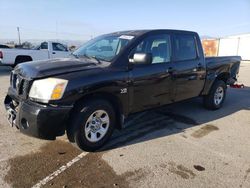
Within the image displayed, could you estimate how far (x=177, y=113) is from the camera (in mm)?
5957

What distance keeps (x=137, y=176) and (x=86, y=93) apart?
1295 mm

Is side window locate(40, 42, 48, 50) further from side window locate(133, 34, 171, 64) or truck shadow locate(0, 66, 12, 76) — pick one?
side window locate(133, 34, 171, 64)

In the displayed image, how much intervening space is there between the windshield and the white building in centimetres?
3020

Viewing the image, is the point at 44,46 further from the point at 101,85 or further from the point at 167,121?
the point at 101,85

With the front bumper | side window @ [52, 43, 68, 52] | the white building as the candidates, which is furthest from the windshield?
the white building

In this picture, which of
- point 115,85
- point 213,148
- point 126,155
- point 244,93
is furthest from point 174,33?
point 244,93

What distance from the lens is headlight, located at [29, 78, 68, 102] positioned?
10.8ft

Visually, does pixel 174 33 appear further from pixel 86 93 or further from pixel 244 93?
pixel 244 93

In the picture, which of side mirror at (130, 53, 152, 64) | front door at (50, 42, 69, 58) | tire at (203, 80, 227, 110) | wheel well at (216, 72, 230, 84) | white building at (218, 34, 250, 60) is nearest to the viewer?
side mirror at (130, 53, 152, 64)

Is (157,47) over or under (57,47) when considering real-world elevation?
over

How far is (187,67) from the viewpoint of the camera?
16.7 feet

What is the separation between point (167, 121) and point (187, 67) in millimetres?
1192

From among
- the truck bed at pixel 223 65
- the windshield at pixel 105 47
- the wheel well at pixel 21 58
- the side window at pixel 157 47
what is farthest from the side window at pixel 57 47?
the side window at pixel 157 47

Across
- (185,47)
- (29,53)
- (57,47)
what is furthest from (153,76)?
(57,47)
